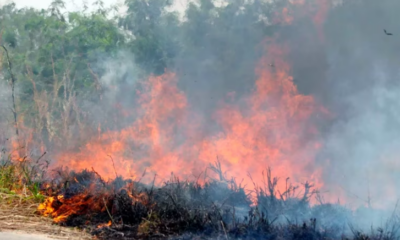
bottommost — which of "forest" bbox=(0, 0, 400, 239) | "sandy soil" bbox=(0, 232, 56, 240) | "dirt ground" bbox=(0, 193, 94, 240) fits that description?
"sandy soil" bbox=(0, 232, 56, 240)

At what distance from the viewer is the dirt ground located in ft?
17.0

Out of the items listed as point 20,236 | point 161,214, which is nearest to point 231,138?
point 161,214

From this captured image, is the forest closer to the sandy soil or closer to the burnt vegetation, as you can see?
the burnt vegetation

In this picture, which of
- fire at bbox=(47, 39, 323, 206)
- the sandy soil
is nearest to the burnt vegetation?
the sandy soil

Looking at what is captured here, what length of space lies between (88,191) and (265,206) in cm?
250

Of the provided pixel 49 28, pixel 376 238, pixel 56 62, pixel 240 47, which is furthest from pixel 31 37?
pixel 376 238

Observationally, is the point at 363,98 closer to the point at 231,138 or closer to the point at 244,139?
the point at 244,139

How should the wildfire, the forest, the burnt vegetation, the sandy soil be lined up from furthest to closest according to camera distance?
1. the wildfire
2. the forest
3. the burnt vegetation
4. the sandy soil

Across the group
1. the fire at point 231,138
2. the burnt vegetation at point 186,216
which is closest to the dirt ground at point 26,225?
the burnt vegetation at point 186,216

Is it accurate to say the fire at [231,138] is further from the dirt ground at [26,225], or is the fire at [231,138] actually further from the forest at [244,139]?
the dirt ground at [26,225]

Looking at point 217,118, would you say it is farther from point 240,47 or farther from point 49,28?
point 49,28

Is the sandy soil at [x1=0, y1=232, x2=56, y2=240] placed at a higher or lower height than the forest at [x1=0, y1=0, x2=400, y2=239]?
lower

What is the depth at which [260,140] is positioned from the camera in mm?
8492

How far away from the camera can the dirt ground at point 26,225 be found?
17.0 feet
